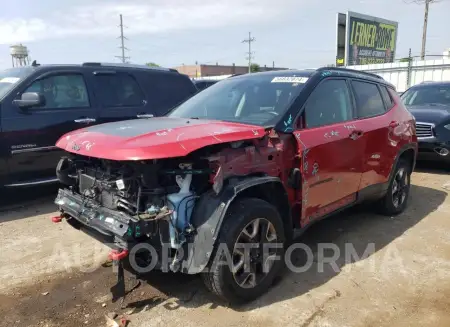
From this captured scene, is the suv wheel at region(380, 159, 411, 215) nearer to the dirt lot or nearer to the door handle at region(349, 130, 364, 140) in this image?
the dirt lot

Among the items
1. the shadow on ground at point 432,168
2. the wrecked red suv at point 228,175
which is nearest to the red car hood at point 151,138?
the wrecked red suv at point 228,175

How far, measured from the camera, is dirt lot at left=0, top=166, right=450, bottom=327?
9.86 feet

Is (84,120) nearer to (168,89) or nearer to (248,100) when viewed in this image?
(168,89)

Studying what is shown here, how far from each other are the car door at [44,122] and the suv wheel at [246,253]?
3597 mm

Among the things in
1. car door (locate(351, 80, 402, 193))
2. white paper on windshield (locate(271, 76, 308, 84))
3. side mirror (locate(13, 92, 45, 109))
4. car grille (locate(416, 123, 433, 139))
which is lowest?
car grille (locate(416, 123, 433, 139))

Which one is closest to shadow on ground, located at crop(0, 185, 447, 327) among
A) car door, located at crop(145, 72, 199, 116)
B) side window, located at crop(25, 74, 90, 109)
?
side window, located at crop(25, 74, 90, 109)

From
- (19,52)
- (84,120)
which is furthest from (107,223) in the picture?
(19,52)

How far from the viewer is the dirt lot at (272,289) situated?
3.01m

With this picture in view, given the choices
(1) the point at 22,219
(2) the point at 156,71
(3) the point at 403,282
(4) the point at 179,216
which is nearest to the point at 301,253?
(3) the point at 403,282

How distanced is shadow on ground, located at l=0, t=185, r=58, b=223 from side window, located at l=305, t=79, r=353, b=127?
3.81 m

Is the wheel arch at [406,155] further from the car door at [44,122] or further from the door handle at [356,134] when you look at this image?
the car door at [44,122]

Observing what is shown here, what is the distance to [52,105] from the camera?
5703mm

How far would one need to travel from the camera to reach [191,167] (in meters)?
2.86

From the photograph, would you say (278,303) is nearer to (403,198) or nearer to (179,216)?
(179,216)
